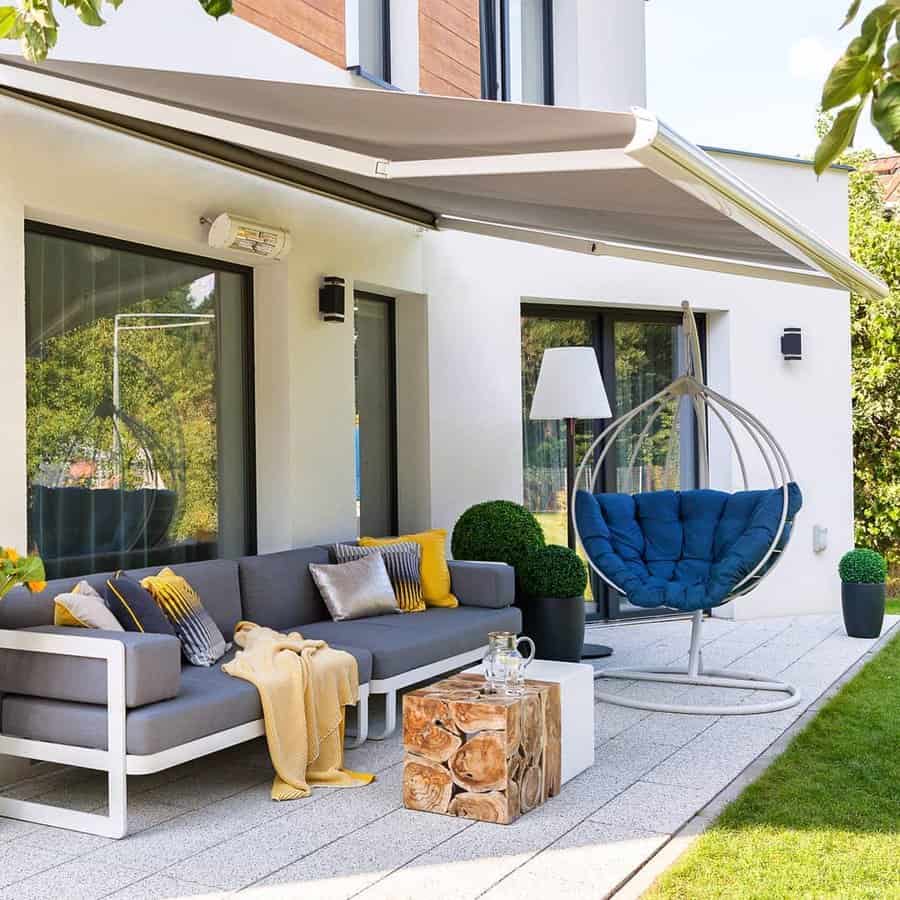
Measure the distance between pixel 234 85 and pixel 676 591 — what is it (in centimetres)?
359

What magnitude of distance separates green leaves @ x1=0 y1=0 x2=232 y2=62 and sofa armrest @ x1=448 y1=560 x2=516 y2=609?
442cm

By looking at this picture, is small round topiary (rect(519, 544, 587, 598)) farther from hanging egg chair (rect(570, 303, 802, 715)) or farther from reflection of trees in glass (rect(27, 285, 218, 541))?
reflection of trees in glass (rect(27, 285, 218, 541))

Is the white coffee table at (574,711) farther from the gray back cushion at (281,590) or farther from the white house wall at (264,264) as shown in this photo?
the white house wall at (264,264)

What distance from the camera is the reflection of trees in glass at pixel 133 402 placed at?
5.22 meters

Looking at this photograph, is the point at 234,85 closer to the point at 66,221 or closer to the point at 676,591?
the point at 66,221

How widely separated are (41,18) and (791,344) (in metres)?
7.51

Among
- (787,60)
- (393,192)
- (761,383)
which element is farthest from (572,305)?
(787,60)

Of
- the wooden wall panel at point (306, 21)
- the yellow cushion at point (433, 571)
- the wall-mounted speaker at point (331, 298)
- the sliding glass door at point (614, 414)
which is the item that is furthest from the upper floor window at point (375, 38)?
the yellow cushion at point (433, 571)

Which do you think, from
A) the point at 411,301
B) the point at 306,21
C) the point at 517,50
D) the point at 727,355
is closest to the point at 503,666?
the point at 411,301

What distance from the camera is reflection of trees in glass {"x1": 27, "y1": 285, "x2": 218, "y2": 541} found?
206 inches

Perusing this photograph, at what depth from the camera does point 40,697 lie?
416 cm

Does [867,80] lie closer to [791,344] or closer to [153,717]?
[153,717]

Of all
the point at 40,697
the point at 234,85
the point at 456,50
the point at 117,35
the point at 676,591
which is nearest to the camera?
the point at 234,85

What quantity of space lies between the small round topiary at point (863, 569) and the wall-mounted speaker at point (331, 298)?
400cm
